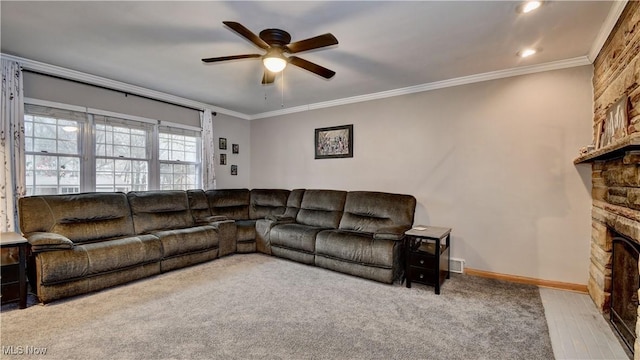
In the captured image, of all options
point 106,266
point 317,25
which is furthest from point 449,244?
point 106,266

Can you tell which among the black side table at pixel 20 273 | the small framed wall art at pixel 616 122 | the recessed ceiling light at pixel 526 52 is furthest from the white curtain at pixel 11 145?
the small framed wall art at pixel 616 122

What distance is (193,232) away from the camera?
407cm

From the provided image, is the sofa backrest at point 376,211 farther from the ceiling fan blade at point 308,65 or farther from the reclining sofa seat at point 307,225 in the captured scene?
the ceiling fan blade at point 308,65

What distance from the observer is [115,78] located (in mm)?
3998

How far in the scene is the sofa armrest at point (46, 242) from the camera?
2.79m

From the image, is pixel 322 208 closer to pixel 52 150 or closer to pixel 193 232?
pixel 193 232

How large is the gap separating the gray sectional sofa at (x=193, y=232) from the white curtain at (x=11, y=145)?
7.8 inches

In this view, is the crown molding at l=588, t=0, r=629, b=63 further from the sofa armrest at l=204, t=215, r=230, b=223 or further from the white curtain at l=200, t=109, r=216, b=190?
the white curtain at l=200, t=109, r=216, b=190

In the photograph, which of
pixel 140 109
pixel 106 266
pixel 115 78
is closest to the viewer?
pixel 106 266

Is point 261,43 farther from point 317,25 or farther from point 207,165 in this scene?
point 207,165

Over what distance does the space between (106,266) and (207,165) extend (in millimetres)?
2454

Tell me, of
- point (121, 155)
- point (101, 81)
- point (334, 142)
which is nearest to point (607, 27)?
point (334, 142)

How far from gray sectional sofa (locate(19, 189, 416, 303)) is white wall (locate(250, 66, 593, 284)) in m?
0.55

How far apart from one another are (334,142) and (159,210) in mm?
2887
